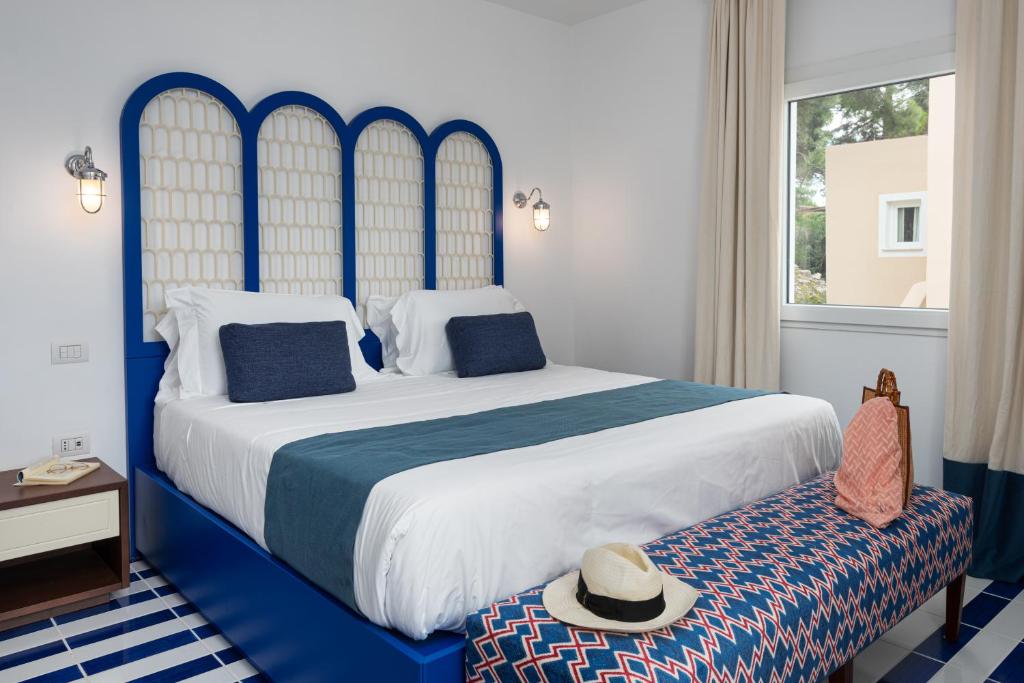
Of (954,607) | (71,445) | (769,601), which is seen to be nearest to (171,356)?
(71,445)

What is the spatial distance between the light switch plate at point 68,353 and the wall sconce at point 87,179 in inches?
21.6

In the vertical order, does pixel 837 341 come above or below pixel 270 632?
above

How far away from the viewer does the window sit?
3.39 m

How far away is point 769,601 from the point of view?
175cm

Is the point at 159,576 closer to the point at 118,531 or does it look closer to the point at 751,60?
the point at 118,531

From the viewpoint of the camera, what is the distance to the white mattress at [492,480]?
5.84 ft

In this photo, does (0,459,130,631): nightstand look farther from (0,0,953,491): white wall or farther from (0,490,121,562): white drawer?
(0,0,953,491): white wall

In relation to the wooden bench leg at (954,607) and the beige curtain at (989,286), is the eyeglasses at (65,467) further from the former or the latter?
the beige curtain at (989,286)

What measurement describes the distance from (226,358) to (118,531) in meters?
0.75

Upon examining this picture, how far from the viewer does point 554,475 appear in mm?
1992

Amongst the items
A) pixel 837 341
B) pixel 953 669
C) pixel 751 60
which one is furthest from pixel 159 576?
pixel 751 60

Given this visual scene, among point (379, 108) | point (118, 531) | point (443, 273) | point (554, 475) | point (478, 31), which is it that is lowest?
point (118, 531)

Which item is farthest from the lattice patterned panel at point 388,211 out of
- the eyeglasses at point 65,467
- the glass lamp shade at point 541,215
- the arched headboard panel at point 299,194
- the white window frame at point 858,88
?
the white window frame at point 858,88

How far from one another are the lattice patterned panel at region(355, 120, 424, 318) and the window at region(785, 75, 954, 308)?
1.97 m
